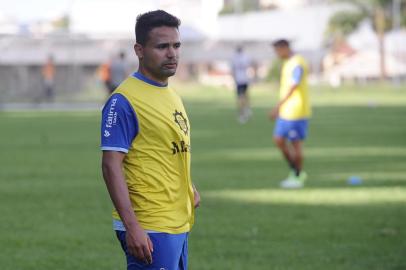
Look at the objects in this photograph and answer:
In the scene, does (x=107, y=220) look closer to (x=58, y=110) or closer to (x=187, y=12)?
(x=58, y=110)

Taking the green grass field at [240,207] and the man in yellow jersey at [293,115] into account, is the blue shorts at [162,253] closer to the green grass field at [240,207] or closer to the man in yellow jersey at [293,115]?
the green grass field at [240,207]

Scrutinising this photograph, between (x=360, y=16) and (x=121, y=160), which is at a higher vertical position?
(x=121, y=160)

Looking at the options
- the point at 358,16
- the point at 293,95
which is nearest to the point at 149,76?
the point at 293,95

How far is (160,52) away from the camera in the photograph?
6.29 meters

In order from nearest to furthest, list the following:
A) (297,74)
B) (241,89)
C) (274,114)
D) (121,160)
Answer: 1. (121,160)
2. (274,114)
3. (297,74)
4. (241,89)

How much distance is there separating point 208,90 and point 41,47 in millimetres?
11297

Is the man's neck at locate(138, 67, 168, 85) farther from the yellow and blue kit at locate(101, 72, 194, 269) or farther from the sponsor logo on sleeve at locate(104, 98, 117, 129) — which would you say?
the sponsor logo on sleeve at locate(104, 98, 117, 129)

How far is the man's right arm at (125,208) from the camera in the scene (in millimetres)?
5996

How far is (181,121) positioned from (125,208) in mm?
640

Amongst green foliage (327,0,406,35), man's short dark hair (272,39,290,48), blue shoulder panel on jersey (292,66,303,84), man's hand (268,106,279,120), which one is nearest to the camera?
man's hand (268,106,279,120)

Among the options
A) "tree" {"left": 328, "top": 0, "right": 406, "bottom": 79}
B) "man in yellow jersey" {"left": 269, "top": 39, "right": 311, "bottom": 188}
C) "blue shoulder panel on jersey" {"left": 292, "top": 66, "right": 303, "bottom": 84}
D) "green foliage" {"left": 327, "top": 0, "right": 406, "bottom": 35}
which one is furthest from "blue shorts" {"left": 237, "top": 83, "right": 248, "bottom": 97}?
"green foliage" {"left": 327, "top": 0, "right": 406, "bottom": 35}

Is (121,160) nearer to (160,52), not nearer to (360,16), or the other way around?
(160,52)

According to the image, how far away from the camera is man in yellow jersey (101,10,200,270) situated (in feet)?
20.3

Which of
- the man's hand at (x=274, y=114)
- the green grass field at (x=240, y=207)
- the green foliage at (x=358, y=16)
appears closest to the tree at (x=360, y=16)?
the green foliage at (x=358, y=16)
